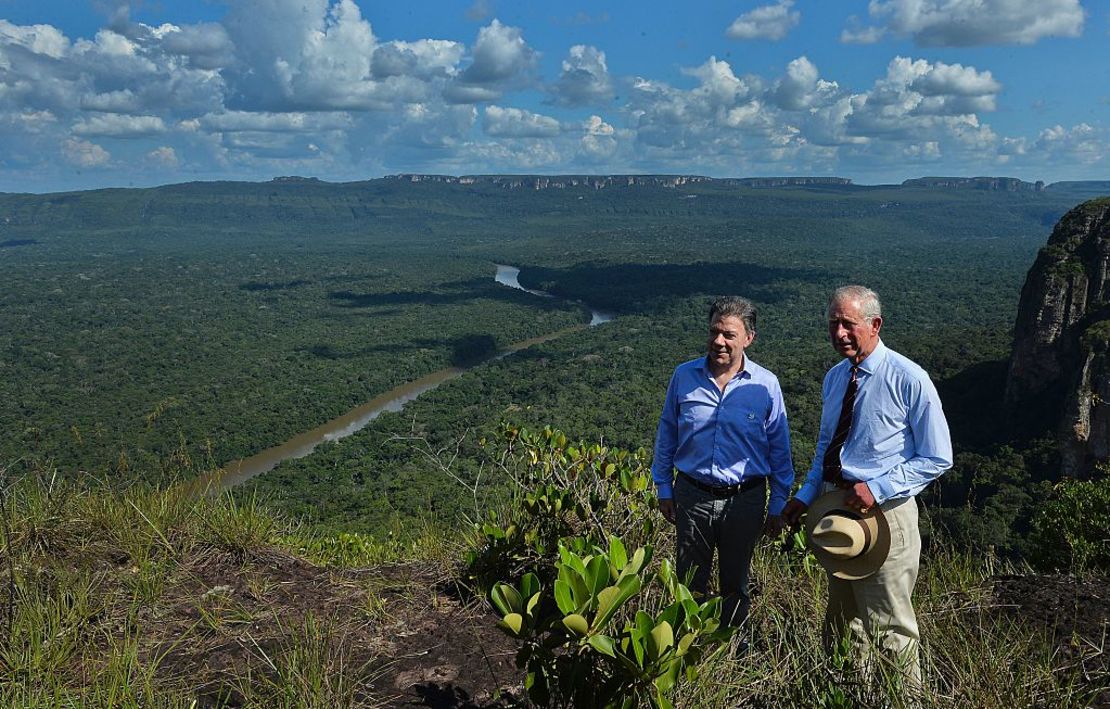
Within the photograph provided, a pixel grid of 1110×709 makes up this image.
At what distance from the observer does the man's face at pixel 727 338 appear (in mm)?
2852

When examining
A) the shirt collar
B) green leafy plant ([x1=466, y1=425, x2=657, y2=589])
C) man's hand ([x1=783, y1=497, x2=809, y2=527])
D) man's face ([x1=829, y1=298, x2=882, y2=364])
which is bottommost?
green leafy plant ([x1=466, y1=425, x2=657, y2=589])

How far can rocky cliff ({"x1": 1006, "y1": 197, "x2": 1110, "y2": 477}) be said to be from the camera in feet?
86.6

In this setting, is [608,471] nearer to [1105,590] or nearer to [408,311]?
[1105,590]

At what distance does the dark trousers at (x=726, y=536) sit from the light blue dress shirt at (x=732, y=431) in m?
0.08

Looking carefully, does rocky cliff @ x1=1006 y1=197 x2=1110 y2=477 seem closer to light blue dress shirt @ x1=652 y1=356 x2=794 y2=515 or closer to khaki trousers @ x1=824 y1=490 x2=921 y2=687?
light blue dress shirt @ x1=652 y1=356 x2=794 y2=515

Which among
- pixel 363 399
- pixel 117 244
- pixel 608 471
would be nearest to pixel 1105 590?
pixel 608 471

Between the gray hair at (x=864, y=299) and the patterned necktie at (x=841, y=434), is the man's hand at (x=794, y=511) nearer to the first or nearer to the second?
the patterned necktie at (x=841, y=434)

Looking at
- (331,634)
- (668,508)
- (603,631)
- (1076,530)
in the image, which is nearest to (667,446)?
(668,508)

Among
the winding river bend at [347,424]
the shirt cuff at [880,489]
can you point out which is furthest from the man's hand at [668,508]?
the winding river bend at [347,424]

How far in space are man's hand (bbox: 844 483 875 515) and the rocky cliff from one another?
26.9 m

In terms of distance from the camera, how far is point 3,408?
38188 mm

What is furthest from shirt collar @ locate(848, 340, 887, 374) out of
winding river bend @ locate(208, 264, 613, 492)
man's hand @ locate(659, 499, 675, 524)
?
winding river bend @ locate(208, 264, 613, 492)

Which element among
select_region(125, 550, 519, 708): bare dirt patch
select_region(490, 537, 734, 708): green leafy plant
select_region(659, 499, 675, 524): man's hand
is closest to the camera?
select_region(490, 537, 734, 708): green leafy plant

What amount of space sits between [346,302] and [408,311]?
34.5 feet
